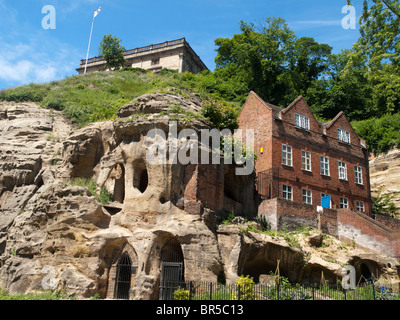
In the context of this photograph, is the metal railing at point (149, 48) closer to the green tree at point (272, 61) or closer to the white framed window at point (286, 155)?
the green tree at point (272, 61)

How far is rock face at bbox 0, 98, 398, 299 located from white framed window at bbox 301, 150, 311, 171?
228 inches

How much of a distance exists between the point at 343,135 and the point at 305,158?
6436 millimetres

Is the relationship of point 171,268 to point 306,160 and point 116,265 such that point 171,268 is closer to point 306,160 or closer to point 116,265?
point 116,265

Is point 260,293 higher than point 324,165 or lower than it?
lower

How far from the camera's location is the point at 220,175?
26.2m

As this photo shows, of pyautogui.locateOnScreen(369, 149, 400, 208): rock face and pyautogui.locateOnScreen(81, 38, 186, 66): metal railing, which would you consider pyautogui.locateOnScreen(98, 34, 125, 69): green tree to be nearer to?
pyautogui.locateOnScreen(81, 38, 186, 66): metal railing

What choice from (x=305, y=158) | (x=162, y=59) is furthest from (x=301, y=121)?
(x=162, y=59)

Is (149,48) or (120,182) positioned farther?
(149,48)

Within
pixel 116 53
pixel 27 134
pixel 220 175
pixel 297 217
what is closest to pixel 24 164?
pixel 27 134

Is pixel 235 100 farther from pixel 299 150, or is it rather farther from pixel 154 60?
pixel 154 60

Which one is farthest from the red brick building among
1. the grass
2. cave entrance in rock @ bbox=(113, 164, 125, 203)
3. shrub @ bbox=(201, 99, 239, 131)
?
Result: cave entrance in rock @ bbox=(113, 164, 125, 203)

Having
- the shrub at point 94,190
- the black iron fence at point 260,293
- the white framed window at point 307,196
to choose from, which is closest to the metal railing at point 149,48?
the white framed window at point 307,196

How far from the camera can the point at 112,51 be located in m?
66.0

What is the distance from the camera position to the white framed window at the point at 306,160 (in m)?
33.2
